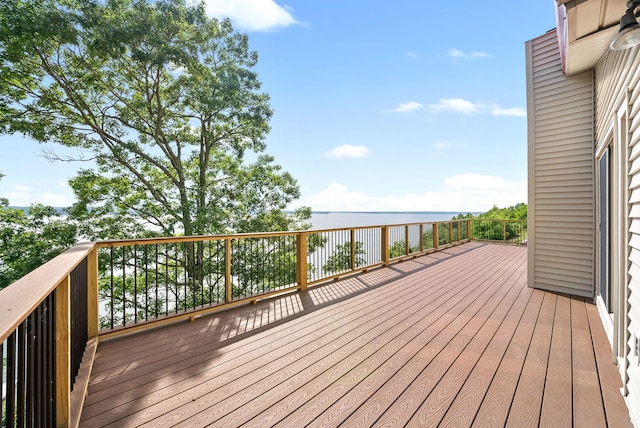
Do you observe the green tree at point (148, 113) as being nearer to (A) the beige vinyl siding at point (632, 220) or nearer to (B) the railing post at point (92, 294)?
(B) the railing post at point (92, 294)

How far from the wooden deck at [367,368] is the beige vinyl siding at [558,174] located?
2.71ft

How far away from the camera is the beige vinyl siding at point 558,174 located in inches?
153

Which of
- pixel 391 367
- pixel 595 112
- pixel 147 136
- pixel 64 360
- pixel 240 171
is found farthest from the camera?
pixel 240 171

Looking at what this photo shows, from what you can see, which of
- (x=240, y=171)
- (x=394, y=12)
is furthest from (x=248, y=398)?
(x=240, y=171)

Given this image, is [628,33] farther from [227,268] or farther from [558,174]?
[227,268]

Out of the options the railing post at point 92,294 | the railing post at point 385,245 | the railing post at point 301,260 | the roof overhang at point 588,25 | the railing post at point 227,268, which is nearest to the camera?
the roof overhang at point 588,25

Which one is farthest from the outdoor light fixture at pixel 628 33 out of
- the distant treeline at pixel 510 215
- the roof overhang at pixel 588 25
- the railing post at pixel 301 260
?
the distant treeline at pixel 510 215

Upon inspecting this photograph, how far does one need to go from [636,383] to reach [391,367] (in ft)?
4.51

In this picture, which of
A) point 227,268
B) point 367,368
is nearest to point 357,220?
point 227,268

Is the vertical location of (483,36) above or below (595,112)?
above

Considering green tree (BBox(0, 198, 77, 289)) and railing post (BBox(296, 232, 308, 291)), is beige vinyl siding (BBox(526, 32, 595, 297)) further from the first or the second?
green tree (BBox(0, 198, 77, 289))

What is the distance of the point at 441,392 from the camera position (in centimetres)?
188

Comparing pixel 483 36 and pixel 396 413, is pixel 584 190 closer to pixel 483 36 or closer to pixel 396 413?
pixel 396 413

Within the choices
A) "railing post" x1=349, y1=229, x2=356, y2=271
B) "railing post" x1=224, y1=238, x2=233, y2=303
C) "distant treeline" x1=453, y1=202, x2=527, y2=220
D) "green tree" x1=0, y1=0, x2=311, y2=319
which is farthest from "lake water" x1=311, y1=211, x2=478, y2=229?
"green tree" x1=0, y1=0, x2=311, y2=319
